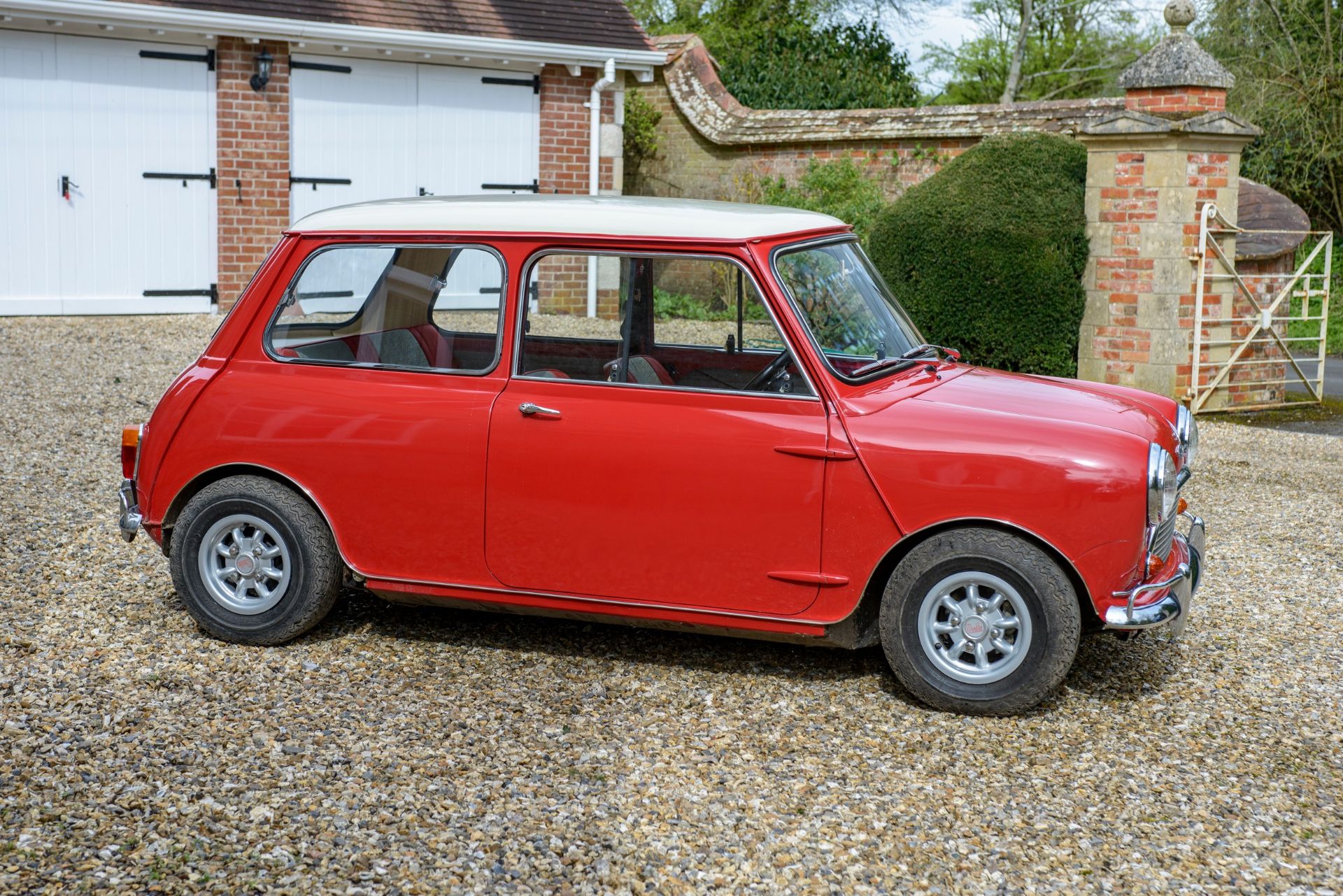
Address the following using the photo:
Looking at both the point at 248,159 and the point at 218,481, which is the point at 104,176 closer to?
the point at 248,159

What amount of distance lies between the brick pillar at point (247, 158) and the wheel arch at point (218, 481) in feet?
32.6

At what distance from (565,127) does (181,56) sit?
462 centimetres

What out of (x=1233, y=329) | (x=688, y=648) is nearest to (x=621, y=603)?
(x=688, y=648)

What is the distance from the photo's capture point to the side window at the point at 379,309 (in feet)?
17.2

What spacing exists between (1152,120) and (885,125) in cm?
574

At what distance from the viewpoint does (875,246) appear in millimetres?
12461

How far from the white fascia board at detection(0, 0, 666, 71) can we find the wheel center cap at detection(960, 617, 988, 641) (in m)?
12.1

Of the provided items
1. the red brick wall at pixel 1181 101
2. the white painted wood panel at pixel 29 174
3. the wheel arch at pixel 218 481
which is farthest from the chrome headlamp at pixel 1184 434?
the white painted wood panel at pixel 29 174

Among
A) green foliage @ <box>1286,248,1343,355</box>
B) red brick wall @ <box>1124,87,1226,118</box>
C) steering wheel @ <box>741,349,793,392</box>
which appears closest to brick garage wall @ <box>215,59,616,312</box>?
red brick wall @ <box>1124,87,1226,118</box>

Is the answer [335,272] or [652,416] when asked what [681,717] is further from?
[335,272]

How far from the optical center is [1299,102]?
2102 centimetres

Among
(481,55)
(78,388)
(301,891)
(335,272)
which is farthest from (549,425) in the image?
(481,55)

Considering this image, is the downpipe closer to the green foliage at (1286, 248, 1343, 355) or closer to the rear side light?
the green foliage at (1286, 248, 1343, 355)

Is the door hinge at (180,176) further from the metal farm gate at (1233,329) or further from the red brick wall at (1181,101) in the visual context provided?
the metal farm gate at (1233,329)
